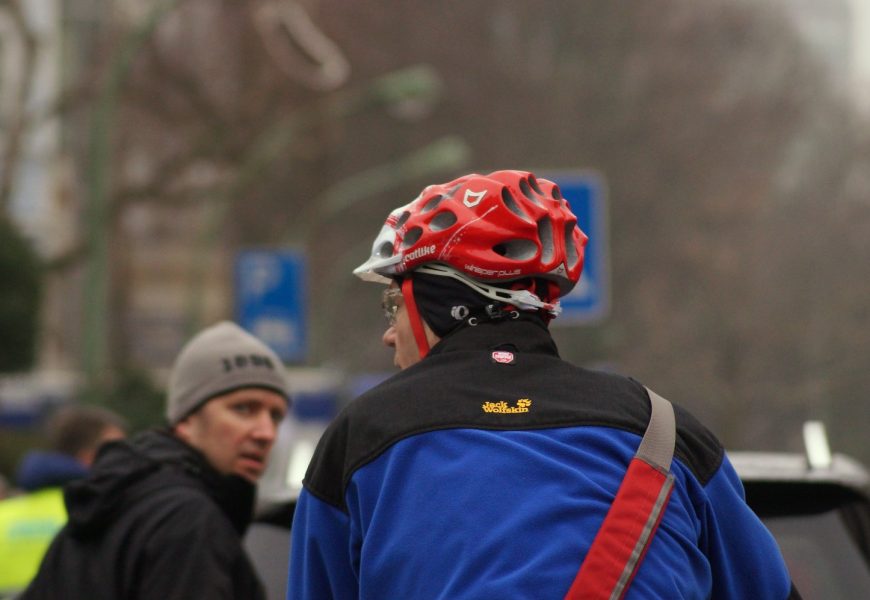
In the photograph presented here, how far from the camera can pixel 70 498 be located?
13.2ft

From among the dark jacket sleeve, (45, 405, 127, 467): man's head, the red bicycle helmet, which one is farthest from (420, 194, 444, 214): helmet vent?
(45, 405, 127, 467): man's head

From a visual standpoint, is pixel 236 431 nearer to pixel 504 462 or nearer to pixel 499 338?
pixel 499 338

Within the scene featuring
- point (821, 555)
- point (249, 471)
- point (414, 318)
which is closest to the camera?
point (414, 318)

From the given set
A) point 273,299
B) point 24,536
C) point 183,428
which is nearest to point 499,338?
point 183,428

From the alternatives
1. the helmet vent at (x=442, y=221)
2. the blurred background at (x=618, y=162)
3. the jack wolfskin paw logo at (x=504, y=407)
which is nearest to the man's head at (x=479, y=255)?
the helmet vent at (x=442, y=221)

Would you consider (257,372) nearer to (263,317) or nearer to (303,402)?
(263,317)

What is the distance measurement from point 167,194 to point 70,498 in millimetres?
18536

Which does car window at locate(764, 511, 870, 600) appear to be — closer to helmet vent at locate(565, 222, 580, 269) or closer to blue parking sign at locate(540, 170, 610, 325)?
helmet vent at locate(565, 222, 580, 269)

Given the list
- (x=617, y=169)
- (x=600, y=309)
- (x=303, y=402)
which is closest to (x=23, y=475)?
(x=600, y=309)

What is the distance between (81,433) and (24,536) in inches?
23.1

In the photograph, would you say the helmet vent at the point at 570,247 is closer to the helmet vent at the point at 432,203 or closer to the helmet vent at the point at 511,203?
the helmet vent at the point at 511,203

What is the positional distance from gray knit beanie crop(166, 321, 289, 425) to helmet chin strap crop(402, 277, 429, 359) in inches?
66.5

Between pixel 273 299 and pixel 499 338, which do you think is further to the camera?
pixel 273 299

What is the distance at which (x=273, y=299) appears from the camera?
83.3ft
